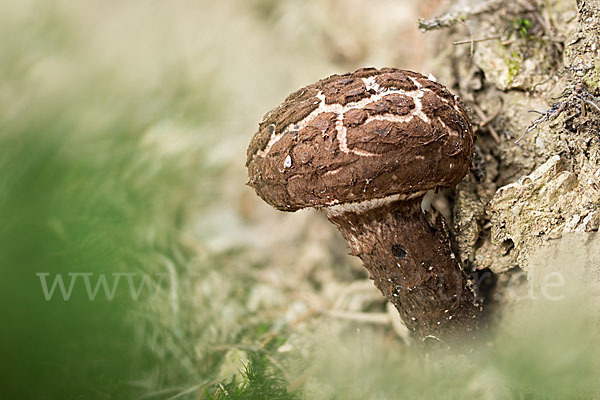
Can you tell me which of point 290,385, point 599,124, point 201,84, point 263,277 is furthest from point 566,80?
point 201,84

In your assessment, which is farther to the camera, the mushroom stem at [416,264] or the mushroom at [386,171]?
the mushroom stem at [416,264]

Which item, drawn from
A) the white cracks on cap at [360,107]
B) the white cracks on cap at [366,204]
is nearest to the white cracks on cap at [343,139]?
the white cracks on cap at [360,107]

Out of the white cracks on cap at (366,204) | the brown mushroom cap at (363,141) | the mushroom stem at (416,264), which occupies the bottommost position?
the mushroom stem at (416,264)

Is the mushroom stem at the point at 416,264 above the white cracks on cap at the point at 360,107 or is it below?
below

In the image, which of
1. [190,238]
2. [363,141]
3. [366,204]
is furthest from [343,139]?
[190,238]

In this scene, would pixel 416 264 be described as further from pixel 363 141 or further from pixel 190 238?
pixel 190 238

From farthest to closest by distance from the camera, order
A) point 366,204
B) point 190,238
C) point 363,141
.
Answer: point 190,238
point 366,204
point 363,141

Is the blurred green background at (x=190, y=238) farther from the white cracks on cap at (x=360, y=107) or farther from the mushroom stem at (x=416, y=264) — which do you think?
the white cracks on cap at (x=360, y=107)
